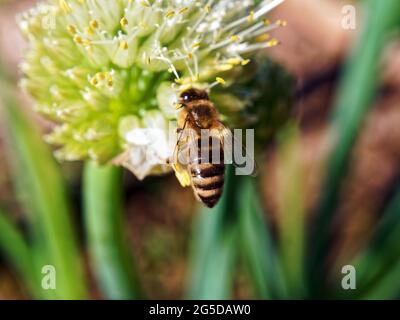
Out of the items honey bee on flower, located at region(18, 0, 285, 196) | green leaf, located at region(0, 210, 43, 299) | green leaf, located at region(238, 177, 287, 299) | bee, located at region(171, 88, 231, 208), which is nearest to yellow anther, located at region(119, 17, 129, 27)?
honey bee on flower, located at region(18, 0, 285, 196)

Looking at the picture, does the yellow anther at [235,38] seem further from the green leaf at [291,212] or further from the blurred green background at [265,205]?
the green leaf at [291,212]

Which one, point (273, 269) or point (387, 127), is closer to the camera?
point (273, 269)

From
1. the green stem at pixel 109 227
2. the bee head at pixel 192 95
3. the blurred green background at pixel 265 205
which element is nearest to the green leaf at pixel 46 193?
the blurred green background at pixel 265 205

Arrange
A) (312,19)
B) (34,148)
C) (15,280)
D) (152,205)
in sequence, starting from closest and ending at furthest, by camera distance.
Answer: (34,148)
(15,280)
(152,205)
(312,19)

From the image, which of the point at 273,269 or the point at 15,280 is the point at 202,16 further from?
the point at 15,280

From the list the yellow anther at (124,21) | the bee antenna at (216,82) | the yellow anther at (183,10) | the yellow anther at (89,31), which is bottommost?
the bee antenna at (216,82)

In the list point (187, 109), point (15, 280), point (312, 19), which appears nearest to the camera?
point (187, 109)

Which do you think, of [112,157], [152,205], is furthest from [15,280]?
[112,157]

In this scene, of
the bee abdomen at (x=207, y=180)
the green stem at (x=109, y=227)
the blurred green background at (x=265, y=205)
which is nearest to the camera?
the bee abdomen at (x=207, y=180)
